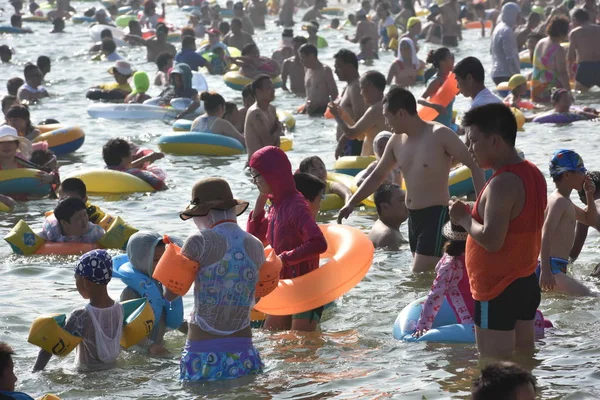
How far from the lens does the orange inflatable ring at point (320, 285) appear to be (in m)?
5.83

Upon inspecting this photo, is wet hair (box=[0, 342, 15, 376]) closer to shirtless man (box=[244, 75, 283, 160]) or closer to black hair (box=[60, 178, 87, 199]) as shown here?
black hair (box=[60, 178, 87, 199])

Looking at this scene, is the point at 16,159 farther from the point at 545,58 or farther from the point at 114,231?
the point at 545,58

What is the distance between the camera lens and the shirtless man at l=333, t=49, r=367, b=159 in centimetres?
1080

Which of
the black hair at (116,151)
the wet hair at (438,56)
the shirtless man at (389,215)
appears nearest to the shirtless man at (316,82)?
the wet hair at (438,56)

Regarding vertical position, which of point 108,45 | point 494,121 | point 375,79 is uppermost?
point 494,121

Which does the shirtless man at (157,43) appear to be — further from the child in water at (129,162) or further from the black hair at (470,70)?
the black hair at (470,70)

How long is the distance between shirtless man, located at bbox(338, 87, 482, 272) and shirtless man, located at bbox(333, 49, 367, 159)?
11.5 ft

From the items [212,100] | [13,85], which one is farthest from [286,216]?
[13,85]

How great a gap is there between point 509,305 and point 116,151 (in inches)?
287

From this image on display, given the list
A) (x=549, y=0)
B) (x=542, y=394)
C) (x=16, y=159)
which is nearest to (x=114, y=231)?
(x=16, y=159)

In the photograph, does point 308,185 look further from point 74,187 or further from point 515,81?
point 515,81

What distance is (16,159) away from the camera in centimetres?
1077

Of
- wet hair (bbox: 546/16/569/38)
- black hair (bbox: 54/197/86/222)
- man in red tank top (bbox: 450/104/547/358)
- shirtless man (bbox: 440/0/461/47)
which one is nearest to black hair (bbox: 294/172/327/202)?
man in red tank top (bbox: 450/104/547/358)

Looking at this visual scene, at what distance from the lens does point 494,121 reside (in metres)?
4.59
